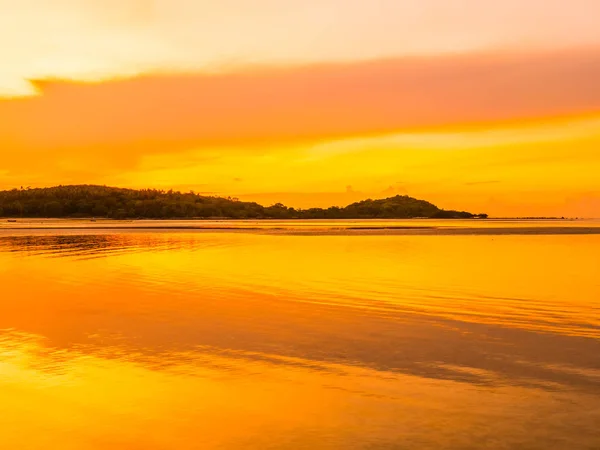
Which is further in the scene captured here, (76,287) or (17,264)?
(17,264)

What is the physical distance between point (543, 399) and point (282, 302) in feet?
39.6

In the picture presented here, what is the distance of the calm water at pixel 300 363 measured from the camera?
367 inches

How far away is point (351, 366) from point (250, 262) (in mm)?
24173

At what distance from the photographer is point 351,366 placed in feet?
42.9

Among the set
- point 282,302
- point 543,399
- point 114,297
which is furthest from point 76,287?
point 543,399

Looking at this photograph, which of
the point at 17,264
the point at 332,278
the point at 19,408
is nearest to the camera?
the point at 19,408

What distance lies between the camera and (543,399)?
10672 mm

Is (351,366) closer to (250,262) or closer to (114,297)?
(114,297)

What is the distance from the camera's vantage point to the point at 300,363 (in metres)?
13.4

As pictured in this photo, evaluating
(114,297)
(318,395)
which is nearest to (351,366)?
(318,395)

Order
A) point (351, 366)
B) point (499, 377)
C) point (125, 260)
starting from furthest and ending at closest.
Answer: point (125, 260)
point (351, 366)
point (499, 377)

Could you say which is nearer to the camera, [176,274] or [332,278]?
[332,278]

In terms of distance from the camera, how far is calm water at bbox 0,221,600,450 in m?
9.31

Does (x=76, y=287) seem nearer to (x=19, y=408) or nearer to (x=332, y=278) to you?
(x=332, y=278)
